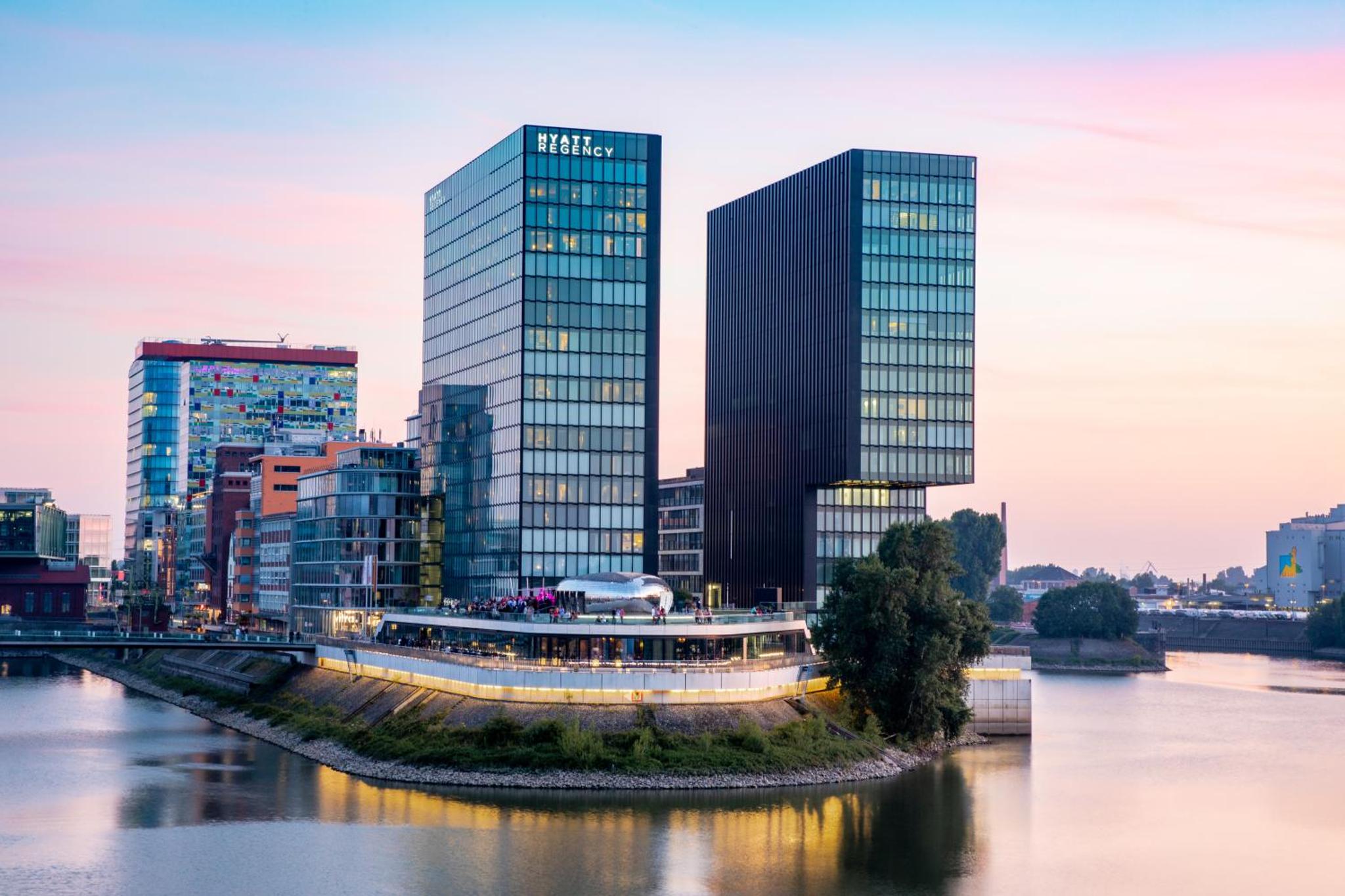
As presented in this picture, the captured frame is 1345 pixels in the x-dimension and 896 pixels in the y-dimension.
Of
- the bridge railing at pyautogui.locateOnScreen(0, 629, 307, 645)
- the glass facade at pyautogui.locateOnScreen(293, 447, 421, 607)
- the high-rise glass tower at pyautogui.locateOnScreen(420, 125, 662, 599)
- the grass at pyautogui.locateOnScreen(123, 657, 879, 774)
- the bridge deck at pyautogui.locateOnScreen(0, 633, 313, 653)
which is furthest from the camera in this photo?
the glass facade at pyautogui.locateOnScreen(293, 447, 421, 607)

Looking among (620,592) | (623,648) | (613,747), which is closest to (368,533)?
(620,592)

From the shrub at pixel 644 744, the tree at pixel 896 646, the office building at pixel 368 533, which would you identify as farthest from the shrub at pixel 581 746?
the office building at pixel 368 533

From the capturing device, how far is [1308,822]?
349 ft

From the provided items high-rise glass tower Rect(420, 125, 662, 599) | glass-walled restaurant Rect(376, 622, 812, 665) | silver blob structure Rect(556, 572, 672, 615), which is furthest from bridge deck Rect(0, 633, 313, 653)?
silver blob structure Rect(556, 572, 672, 615)

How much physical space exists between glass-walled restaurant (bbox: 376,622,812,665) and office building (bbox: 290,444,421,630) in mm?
48498

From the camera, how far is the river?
86.0m

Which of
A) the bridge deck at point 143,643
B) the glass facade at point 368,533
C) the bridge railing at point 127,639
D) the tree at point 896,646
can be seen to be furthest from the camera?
the glass facade at point 368,533

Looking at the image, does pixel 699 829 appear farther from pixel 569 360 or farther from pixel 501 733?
pixel 569 360

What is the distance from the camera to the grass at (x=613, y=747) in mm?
112625

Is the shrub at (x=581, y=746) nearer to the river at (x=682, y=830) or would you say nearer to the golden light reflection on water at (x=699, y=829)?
the golden light reflection on water at (x=699, y=829)

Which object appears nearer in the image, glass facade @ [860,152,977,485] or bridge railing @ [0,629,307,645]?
bridge railing @ [0,629,307,645]

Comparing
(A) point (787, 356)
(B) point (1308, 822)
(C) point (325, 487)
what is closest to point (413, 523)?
(C) point (325, 487)

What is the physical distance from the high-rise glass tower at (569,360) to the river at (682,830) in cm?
4427

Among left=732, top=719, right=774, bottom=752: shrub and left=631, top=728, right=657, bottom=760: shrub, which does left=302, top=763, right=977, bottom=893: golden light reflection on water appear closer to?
left=631, top=728, right=657, bottom=760: shrub
